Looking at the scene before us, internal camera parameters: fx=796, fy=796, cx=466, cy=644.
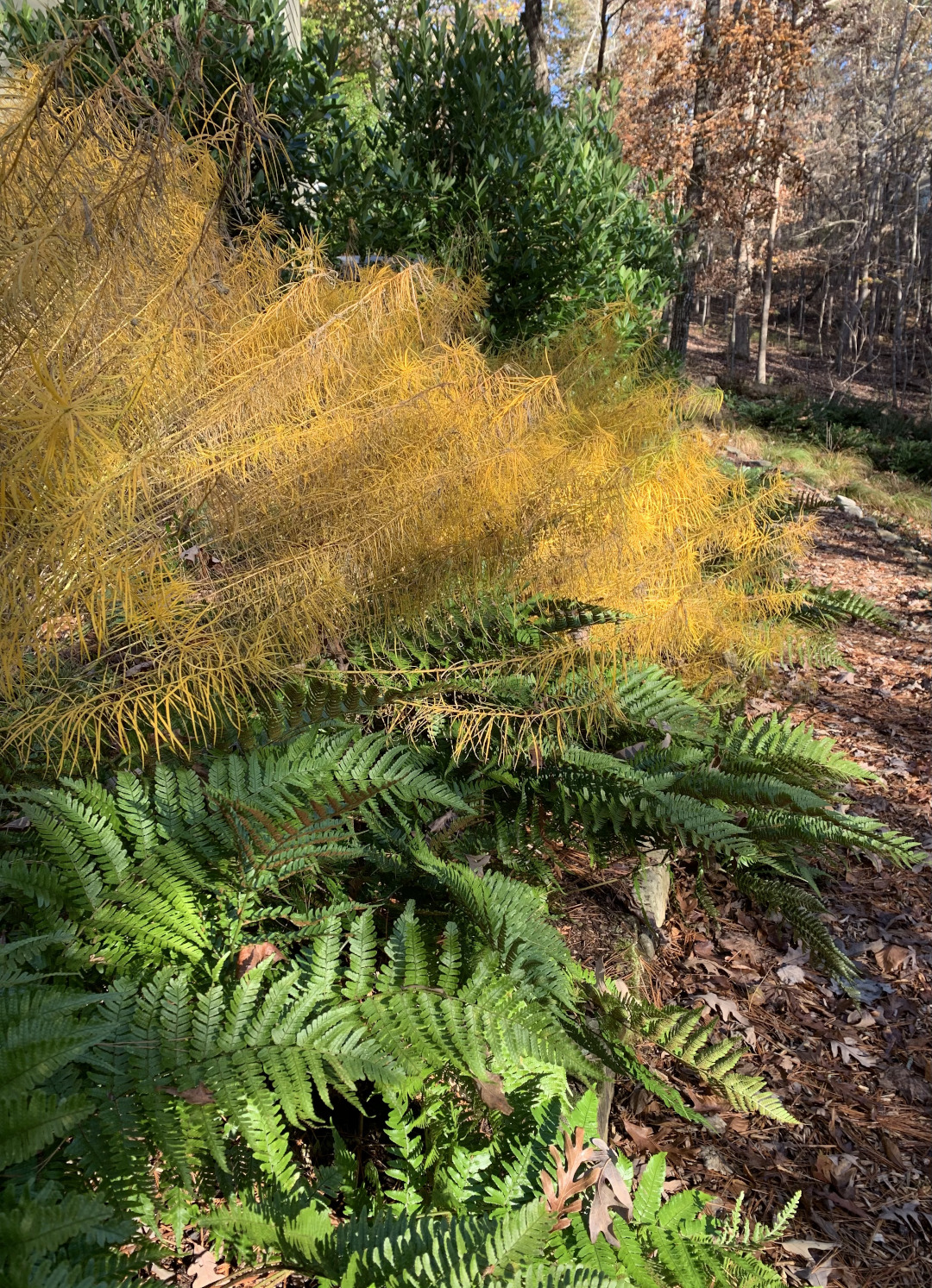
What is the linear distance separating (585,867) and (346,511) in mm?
1144

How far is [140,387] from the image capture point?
54.7 inches

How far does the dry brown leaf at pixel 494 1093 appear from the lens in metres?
1.20

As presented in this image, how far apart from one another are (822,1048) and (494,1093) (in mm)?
1182

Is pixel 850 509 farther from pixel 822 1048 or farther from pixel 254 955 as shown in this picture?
pixel 254 955

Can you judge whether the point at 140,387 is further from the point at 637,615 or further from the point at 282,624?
the point at 637,615

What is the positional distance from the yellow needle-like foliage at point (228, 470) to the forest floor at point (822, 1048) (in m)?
0.80

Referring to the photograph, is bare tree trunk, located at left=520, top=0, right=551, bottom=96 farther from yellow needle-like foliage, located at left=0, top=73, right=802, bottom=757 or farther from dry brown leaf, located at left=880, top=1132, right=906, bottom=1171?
dry brown leaf, located at left=880, top=1132, right=906, bottom=1171

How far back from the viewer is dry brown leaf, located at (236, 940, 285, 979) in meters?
1.36

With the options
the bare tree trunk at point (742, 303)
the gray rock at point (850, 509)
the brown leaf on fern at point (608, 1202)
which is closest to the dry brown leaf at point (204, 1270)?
the brown leaf on fern at point (608, 1202)

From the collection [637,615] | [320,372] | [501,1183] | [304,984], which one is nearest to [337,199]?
[320,372]

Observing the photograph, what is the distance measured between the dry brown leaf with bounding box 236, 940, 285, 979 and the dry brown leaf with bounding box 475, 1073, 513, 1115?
398 millimetres

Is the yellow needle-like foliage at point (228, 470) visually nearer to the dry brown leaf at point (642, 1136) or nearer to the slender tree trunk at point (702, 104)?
the dry brown leaf at point (642, 1136)

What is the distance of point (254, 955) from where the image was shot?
53.9 inches

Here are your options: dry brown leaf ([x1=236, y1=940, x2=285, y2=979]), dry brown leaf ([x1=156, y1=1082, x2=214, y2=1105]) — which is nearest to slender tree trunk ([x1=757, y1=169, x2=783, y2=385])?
dry brown leaf ([x1=236, y1=940, x2=285, y2=979])
